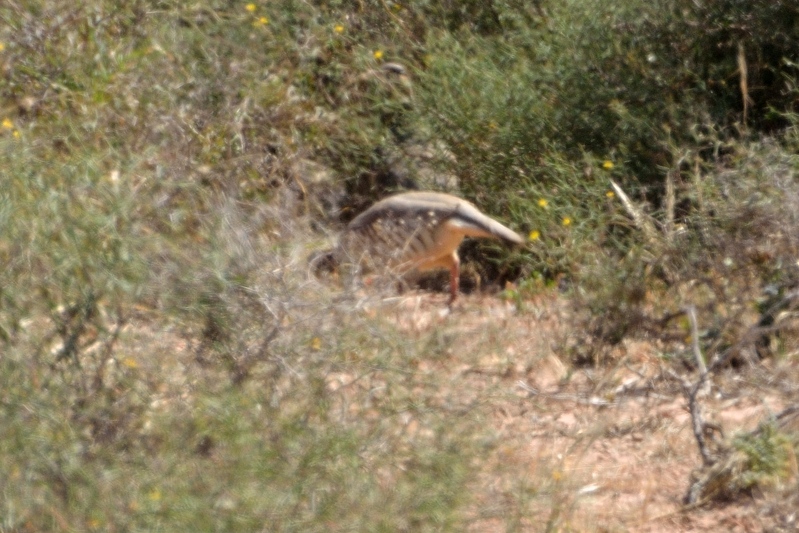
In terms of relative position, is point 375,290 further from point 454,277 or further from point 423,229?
point 454,277

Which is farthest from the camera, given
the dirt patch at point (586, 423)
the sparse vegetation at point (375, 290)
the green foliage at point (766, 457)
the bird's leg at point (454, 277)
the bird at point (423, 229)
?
the bird's leg at point (454, 277)

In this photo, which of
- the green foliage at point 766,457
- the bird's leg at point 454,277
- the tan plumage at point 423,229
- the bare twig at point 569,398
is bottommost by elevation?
the bird's leg at point 454,277

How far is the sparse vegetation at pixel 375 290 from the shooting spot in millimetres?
3385

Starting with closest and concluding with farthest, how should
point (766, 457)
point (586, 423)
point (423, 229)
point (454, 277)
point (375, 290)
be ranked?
point (766, 457) → point (375, 290) → point (586, 423) → point (423, 229) → point (454, 277)

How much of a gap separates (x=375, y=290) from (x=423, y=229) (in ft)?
6.53

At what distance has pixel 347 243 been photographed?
6.06 metres

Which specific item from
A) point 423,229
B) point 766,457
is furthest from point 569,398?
point 423,229

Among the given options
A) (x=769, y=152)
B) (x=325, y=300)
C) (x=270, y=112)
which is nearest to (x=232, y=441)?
(x=325, y=300)

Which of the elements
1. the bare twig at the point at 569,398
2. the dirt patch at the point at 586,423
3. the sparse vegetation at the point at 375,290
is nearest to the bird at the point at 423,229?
the sparse vegetation at the point at 375,290

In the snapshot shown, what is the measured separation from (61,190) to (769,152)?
334 cm

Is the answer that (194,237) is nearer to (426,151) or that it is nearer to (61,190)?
(61,190)

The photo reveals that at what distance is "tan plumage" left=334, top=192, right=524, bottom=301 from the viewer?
20.3 feet

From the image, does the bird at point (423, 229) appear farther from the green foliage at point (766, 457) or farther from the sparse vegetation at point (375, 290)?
the green foliage at point (766, 457)

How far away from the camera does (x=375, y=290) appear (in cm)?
423
